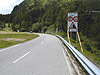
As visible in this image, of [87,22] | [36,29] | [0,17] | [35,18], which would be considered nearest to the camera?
[87,22]

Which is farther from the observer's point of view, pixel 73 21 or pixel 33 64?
pixel 73 21

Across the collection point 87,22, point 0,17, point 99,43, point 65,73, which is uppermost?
point 0,17

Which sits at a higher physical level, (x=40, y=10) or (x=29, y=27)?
(x=40, y=10)

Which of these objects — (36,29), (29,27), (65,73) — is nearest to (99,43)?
(65,73)

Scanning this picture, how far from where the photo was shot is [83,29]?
4881cm

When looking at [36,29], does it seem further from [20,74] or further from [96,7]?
[20,74]

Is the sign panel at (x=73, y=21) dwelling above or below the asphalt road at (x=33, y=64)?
above

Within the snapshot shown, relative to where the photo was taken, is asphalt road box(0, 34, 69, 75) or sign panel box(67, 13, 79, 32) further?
sign panel box(67, 13, 79, 32)

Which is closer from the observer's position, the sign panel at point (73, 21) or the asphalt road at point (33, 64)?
the asphalt road at point (33, 64)

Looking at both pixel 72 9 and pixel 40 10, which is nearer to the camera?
pixel 72 9

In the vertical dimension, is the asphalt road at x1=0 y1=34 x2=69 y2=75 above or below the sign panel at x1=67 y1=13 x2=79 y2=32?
below

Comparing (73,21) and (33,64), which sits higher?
(73,21)

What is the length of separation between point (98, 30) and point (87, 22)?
21.2 ft

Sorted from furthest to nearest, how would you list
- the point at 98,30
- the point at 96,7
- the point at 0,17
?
the point at 0,17, the point at 96,7, the point at 98,30
